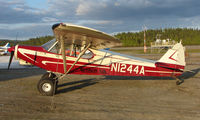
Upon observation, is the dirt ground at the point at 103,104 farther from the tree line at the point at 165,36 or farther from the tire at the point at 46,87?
the tree line at the point at 165,36

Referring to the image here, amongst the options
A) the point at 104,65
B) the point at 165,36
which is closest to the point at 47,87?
the point at 104,65

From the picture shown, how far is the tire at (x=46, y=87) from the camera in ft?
20.0

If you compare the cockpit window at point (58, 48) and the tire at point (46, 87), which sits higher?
the cockpit window at point (58, 48)

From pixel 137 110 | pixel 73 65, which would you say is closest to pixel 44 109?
pixel 73 65

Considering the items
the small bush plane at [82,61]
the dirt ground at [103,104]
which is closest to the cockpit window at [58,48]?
the small bush plane at [82,61]

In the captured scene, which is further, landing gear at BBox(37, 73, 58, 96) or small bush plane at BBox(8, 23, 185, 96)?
small bush plane at BBox(8, 23, 185, 96)

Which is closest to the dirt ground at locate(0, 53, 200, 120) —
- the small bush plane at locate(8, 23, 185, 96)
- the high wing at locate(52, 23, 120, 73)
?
the small bush plane at locate(8, 23, 185, 96)

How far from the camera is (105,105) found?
5090 mm

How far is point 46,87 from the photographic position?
6.19 m

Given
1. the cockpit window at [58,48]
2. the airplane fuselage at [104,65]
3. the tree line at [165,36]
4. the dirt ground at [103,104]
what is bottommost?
the dirt ground at [103,104]

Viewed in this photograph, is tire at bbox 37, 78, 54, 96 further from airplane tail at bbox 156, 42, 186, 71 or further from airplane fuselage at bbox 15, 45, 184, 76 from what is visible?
airplane tail at bbox 156, 42, 186, 71

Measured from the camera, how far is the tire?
20.0ft

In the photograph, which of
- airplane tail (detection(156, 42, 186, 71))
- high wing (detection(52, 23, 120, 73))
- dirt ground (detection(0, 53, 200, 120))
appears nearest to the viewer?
dirt ground (detection(0, 53, 200, 120))

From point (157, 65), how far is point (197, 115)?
134 inches
